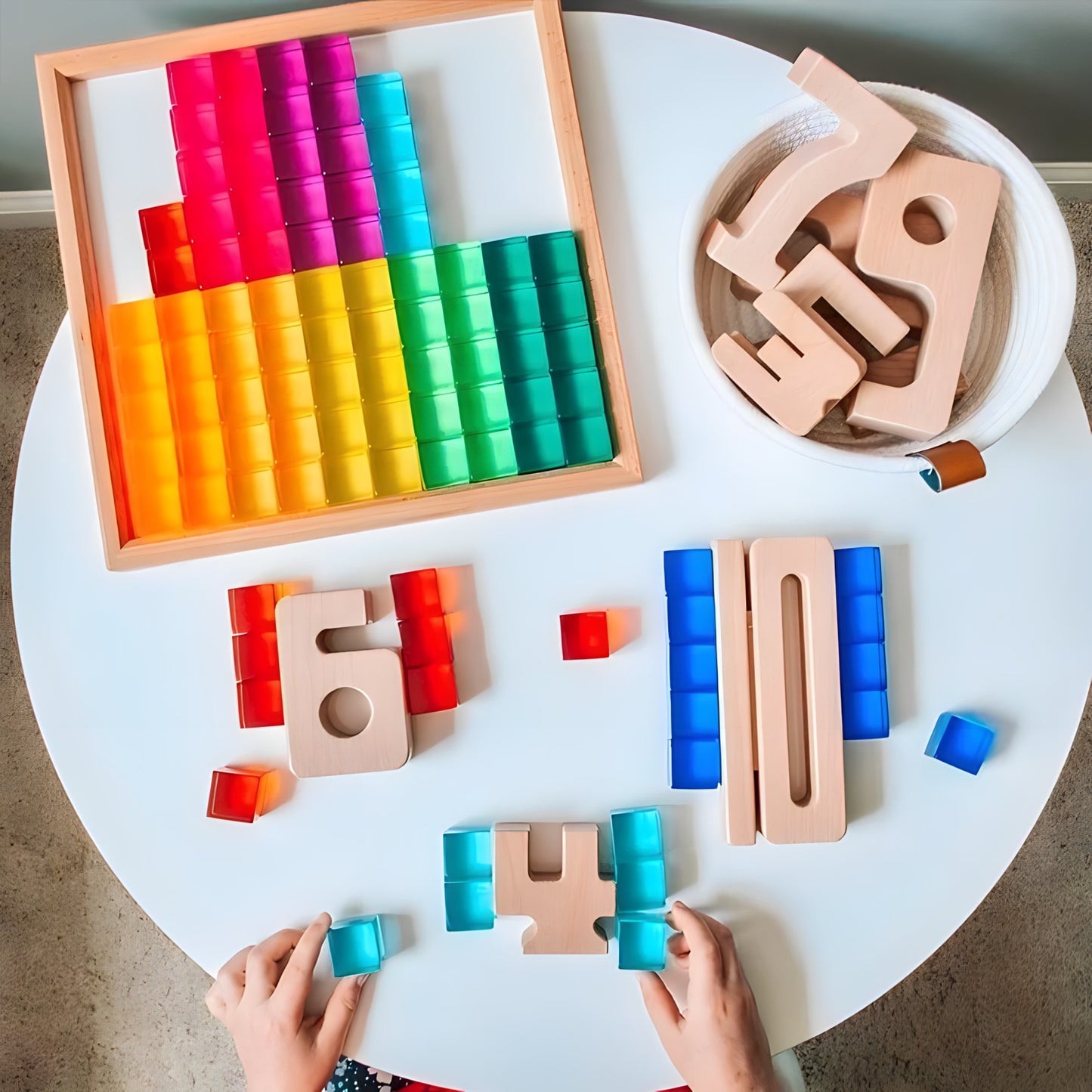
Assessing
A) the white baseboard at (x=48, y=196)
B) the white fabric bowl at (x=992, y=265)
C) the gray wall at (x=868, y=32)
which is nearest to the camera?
the white fabric bowl at (x=992, y=265)

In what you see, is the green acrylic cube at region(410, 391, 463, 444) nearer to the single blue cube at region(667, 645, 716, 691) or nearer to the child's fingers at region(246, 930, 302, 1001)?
the single blue cube at region(667, 645, 716, 691)

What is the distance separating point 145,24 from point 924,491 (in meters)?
0.81

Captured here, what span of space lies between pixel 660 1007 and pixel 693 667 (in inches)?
10.4

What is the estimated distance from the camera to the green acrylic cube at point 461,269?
670mm

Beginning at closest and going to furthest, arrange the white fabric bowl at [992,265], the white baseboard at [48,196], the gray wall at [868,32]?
the white fabric bowl at [992,265] → the gray wall at [868,32] → the white baseboard at [48,196]

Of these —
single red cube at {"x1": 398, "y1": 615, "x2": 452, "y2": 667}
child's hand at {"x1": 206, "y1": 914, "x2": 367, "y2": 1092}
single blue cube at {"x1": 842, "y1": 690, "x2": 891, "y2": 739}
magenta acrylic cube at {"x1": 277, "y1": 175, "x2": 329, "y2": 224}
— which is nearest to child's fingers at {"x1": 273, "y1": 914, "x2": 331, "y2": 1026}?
child's hand at {"x1": 206, "y1": 914, "x2": 367, "y2": 1092}

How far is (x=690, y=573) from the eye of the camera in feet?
2.22

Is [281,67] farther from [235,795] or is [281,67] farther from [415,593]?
[235,795]

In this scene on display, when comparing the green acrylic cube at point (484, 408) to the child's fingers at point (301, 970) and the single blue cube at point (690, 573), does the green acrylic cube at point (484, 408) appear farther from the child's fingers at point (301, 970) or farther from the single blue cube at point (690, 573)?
the child's fingers at point (301, 970)

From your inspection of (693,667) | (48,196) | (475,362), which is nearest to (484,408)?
(475,362)

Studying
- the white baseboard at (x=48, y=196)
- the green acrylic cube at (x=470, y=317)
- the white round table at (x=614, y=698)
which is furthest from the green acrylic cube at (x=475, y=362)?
the white baseboard at (x=48, y=196)

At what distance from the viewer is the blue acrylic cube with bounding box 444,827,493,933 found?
684mm

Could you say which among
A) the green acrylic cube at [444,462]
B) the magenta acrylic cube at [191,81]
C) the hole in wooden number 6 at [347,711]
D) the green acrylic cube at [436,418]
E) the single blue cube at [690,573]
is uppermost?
the magenta acrylic cube at [191,81]

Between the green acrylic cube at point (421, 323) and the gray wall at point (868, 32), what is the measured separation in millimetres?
349
